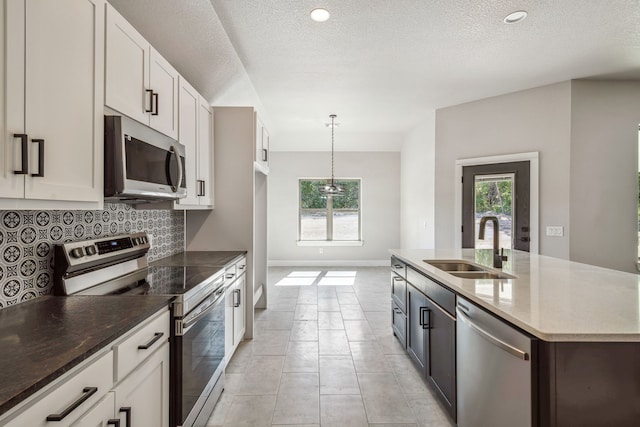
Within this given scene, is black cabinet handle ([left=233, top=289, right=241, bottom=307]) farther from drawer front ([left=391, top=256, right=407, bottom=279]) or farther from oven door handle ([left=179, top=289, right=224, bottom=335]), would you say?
drawer front ([left=391, top=256, right=407, bottom=279])

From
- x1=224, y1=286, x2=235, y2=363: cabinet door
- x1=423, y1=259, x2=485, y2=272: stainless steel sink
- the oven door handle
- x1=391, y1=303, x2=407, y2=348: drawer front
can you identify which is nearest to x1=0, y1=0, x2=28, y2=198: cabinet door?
the oven door handle

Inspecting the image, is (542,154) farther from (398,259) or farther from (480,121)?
(398,259)

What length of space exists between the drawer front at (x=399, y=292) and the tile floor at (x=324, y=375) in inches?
17.4

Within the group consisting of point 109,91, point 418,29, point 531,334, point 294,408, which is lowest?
point 294,408

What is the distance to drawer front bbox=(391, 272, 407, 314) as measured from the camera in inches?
113

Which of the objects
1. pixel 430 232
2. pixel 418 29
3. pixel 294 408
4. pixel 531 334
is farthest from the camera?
pixel 430 232

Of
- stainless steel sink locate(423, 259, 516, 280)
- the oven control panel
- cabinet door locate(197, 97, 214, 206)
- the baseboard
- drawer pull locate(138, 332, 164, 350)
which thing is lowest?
the baseboard

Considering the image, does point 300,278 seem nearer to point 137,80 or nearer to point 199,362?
point 199,362

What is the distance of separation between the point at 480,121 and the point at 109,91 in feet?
15.4

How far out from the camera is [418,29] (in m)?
2.77

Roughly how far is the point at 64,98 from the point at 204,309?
1.29 meters

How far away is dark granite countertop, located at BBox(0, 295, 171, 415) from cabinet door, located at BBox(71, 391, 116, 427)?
0.18 m

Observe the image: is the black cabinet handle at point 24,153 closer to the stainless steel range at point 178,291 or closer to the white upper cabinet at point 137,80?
the white upper cabinet at point 137,80

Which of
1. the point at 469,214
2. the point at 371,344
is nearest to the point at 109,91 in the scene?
the point at 371,344
